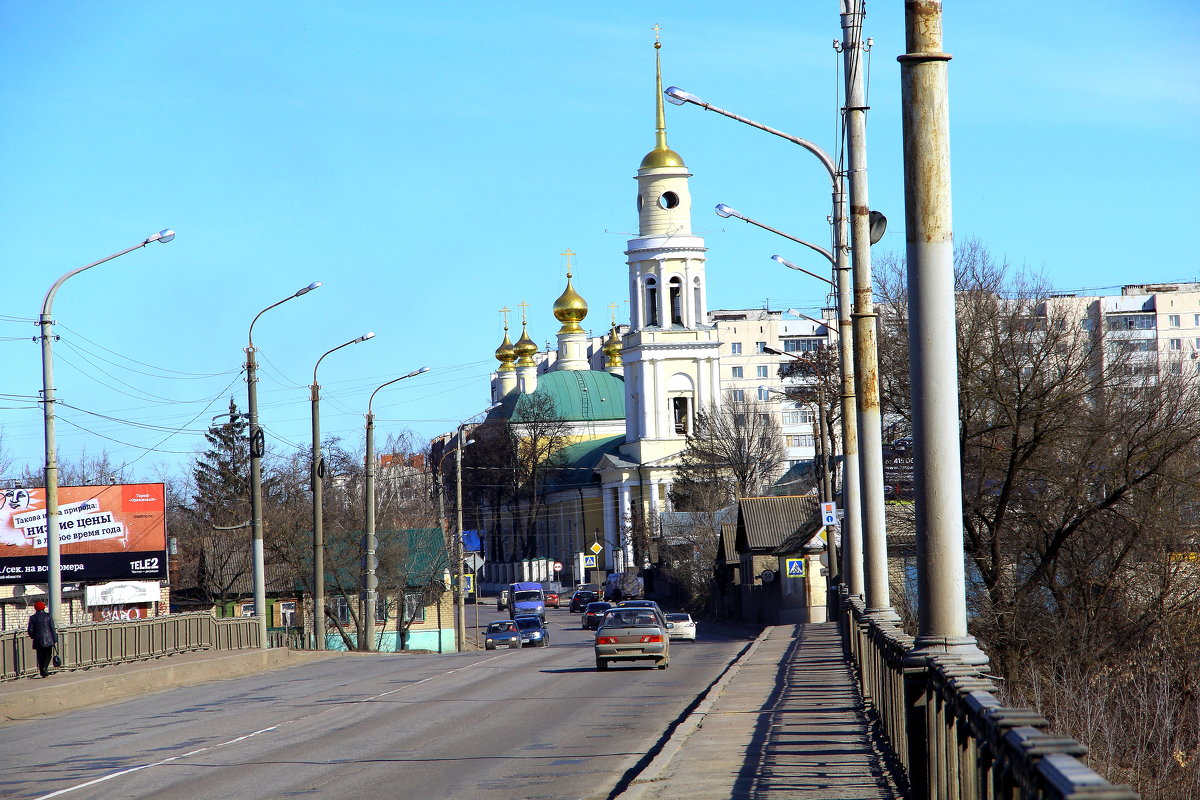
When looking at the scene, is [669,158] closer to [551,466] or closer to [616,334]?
[551,466]

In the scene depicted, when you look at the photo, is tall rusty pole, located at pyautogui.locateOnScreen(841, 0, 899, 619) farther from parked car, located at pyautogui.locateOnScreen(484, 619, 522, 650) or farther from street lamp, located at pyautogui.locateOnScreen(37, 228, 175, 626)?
parked car, located at pyautogui.locateOnScreen(484, 619, 522, 650)

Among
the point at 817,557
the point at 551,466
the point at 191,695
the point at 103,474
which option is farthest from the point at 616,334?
the point at 191,695

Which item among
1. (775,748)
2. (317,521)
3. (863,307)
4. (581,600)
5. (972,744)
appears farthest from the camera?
(581,600)

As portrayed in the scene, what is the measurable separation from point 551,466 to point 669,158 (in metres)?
35.3

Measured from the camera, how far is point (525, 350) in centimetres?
14438

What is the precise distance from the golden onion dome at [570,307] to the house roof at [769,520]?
2814 inches

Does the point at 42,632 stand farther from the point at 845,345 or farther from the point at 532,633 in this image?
the point at 532,633

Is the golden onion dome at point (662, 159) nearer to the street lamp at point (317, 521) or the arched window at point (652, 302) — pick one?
the arched window at point (652, 302)

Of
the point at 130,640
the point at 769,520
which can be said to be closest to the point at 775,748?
the point at 130,640

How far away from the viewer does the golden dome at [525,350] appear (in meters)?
144

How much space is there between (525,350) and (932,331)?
448ft

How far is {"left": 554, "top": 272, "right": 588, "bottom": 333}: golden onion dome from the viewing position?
134m

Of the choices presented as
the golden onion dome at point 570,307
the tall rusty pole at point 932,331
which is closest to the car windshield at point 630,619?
the tall rusty pole at point 932,331

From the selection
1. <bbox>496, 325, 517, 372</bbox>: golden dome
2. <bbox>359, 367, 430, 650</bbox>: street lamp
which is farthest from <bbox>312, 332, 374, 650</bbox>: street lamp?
<bbox>496, 325, 517, 372</bbox>: golden dome
